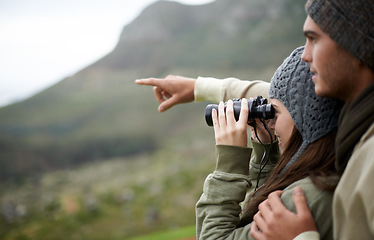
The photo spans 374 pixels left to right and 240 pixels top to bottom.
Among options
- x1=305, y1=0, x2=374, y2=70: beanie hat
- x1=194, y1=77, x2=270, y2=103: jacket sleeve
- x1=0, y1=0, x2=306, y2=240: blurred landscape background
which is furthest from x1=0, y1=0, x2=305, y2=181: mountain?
x1=305, y1=0, x2=374, y2=70: beanie hat


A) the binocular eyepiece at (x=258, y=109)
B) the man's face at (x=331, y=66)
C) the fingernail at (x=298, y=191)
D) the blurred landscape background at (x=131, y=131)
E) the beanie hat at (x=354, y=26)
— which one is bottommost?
Result: the blurred landscape background at (x=131, y=131)

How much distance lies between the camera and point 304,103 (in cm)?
119

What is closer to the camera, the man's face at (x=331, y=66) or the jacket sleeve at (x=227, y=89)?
the man's face at (x=331, y=66)

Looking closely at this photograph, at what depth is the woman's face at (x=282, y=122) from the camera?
1.26m

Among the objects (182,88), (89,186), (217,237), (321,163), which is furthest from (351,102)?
(89,186)

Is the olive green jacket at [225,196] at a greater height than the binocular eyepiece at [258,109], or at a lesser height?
lesser

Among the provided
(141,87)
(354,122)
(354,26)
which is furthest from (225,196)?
(141,87)

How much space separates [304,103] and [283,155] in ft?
0.62

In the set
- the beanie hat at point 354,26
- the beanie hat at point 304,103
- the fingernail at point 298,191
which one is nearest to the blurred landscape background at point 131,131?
the beanie hat at point 304,103

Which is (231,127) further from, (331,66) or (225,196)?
(331,66)

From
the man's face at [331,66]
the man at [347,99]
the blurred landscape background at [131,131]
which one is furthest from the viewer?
the blurred landscape background at [131,131]

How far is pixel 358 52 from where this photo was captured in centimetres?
90

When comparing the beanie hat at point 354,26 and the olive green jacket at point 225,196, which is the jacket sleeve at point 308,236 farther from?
the beanie hat at point 354,26

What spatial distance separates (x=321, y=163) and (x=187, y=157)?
43.4 feet
